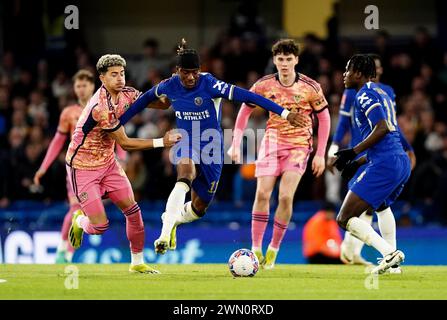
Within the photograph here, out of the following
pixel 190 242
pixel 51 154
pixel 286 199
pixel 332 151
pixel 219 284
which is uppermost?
pixel 51 154

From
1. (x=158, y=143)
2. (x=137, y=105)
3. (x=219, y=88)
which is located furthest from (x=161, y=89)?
(x=158, y=143)

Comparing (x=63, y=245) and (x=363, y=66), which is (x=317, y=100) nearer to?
(x=363, y=66)

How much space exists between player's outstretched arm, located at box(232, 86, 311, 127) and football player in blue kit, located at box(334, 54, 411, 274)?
616mm

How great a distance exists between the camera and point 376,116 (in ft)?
38.0

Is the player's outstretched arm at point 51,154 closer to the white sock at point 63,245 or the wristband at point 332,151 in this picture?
the white sock at point 63,245

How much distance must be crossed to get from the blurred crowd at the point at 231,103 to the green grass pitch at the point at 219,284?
5.70m

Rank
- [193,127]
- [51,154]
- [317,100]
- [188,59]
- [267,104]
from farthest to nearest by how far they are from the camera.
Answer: [51,154], [317,100], [193,127], [188,59], [267,104]

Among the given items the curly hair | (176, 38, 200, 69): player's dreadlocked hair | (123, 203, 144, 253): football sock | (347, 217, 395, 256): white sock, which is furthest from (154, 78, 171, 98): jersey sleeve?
(347, 217, 395, 256): white sock

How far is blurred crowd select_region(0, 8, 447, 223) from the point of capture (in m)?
18.9

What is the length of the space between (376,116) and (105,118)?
280cm

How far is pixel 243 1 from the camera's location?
2341 centimetres

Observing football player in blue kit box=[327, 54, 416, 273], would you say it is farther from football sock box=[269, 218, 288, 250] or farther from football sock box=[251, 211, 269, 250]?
football sock box=[251, 211, 269, 250]

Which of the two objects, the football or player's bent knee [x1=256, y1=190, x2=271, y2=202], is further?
player's bent knee [x1=256, y1=190, x2=271, y2=202]
